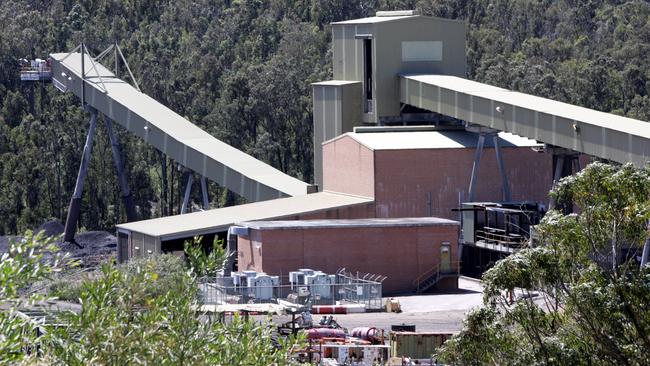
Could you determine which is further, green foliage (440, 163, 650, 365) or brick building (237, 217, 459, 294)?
brick building (237, 217, 459, 294)

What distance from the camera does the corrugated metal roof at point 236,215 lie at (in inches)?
1814

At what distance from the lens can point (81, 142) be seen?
7569 cm

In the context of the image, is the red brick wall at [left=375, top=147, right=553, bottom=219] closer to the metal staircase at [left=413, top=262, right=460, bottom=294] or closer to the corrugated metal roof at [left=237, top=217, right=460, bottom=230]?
the corrugated metal roof at [left=237, top=217, right=460, bottom=230]

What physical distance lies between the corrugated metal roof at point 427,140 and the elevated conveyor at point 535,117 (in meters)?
0.90

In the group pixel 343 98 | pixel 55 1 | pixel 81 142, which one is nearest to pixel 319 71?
pixel 81 142

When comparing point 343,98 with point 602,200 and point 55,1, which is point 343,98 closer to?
point 602,200

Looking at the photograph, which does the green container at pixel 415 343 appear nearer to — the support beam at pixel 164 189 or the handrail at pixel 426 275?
the handrail at pixel 426 275

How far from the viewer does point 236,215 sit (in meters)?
47.7

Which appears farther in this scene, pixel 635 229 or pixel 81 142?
pixel 81 142

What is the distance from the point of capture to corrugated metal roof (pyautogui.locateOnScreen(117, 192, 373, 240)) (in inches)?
1814

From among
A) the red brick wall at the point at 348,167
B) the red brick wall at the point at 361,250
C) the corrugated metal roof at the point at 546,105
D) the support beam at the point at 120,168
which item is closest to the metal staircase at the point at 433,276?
the red brick wall at the point at 361,250

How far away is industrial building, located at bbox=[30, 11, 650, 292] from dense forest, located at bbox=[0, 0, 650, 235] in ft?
52.4

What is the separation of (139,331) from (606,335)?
23.3 feet

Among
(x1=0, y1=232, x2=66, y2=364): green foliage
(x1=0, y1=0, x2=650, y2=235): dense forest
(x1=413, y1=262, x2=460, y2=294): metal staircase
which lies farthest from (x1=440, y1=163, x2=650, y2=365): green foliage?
(x1=0, y1=0, x2=650, y2=235): dense forest
